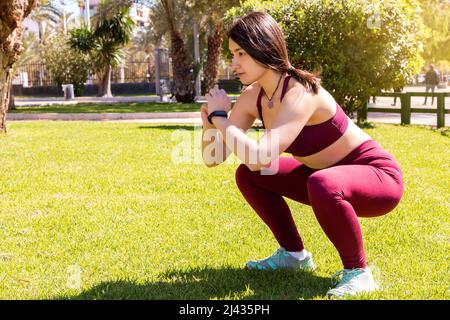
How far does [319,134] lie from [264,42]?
0.61 m

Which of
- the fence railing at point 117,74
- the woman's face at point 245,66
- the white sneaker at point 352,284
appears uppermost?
the fence railing at point 117,74

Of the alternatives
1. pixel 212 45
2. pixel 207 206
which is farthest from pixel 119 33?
pixel 207 206

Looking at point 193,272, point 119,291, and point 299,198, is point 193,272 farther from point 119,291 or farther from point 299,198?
point 299,198

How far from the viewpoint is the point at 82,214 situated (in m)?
5.76

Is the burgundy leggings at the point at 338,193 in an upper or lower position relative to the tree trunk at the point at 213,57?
lower

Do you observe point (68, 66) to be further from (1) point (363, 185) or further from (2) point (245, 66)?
(1) point (363, 185)

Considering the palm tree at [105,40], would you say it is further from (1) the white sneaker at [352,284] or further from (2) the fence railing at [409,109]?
(1) the white sneaker at [352,284]

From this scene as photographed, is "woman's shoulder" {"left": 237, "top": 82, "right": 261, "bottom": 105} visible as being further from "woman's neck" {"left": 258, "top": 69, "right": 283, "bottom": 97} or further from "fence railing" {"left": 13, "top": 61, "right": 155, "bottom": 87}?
"fence railing" {"left": 13, "top": 61, "right": 155, "bottom": 87}

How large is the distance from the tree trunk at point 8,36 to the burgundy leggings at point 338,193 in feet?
29.5

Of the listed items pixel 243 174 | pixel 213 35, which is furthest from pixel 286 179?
pixel 213 35

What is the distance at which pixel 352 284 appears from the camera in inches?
134

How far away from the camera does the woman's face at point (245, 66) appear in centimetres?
333

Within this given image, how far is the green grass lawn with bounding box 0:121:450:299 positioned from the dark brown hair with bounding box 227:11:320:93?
1.24 meters

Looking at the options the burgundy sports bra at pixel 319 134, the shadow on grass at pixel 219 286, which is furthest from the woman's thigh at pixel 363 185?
the shadow on grass at pixel 219 286
